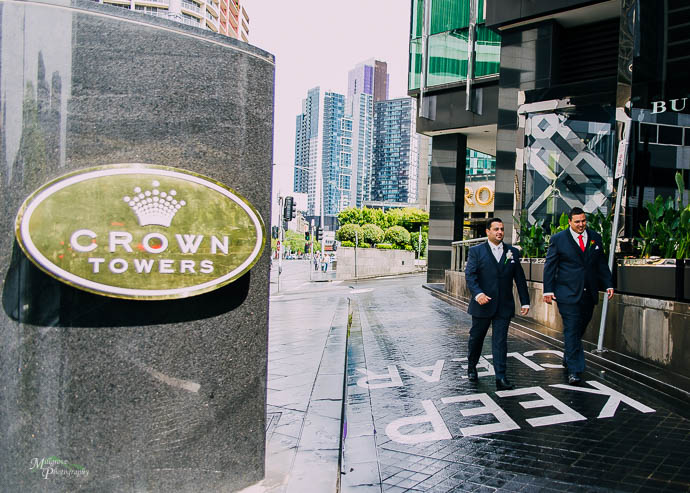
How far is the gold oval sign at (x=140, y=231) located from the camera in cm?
278

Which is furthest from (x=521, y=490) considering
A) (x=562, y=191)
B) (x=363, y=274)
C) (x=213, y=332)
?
(x=363, y=274)

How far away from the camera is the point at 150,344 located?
303 cm

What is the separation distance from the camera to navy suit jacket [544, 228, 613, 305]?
20.7 feet

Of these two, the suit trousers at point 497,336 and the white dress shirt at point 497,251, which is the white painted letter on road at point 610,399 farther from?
the white dress shirt at point 497,251

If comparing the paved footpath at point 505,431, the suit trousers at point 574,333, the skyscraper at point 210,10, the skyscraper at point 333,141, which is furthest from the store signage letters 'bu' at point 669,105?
the skyscraper at point 333,141

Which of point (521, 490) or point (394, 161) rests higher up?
point (394, 161)

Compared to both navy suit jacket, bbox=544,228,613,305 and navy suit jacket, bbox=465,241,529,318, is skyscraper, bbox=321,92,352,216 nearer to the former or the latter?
navy suit jacket, bbox=544,228,613,305

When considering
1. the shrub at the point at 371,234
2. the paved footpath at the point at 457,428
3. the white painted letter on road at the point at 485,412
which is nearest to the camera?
the paved footpath at the point at 457,428

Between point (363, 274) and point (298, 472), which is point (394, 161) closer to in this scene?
point (363, 274)

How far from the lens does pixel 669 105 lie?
10906 millimetres

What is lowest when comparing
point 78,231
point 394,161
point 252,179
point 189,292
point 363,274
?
point 363,274

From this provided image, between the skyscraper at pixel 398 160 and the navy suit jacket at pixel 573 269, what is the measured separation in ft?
605

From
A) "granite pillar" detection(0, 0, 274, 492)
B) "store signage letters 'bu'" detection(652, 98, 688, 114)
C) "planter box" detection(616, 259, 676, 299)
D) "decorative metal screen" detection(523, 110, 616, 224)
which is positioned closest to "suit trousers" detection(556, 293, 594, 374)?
"planter box" detection(616, 259, 676, 299)

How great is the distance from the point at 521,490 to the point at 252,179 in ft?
8.35
